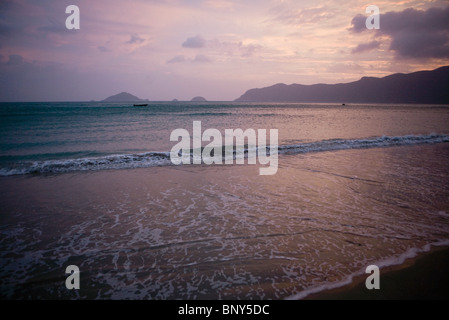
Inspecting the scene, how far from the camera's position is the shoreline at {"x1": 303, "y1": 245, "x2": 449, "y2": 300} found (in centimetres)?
317

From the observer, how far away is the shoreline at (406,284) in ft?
10.4

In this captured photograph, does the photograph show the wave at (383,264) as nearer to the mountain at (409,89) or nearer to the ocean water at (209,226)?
the ocean water at (209,226)

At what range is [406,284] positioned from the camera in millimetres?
3396

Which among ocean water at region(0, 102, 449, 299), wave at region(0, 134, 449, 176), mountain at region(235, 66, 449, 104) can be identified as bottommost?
ocean water at region(0, 102, 449, 299)

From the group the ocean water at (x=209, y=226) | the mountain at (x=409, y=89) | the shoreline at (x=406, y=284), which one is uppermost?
the mountain at (x=409, y=89)

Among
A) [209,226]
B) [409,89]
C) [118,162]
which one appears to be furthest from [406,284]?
[409,89]

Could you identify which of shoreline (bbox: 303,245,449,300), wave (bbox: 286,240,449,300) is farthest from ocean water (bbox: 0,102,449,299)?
shoreline (bbox: 303,245,449,300)

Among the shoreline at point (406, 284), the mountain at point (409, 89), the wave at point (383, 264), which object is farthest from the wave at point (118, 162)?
the mountain at point (409, 89)

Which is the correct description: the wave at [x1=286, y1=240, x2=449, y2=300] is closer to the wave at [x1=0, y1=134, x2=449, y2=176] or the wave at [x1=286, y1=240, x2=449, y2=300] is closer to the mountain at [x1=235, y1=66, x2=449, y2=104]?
the wave at [x1=0, y1=134, x2=449, y2=176]

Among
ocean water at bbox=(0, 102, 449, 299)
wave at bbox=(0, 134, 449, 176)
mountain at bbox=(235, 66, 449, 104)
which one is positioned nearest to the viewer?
ocean water at bbox=(0, 102, 449, 299)

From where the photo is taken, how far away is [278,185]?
7.96 metres

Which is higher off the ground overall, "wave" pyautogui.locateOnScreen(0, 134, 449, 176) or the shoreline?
"wave" pyautogui.locateOnScreen(0, 134, 449, 176)
